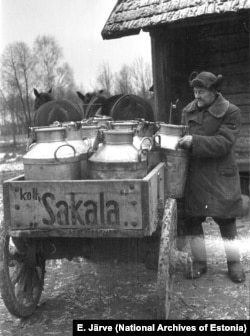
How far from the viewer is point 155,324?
246 centimetres

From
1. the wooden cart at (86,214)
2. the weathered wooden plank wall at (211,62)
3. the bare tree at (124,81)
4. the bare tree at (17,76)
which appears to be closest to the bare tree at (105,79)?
the bare tree at (124,81)

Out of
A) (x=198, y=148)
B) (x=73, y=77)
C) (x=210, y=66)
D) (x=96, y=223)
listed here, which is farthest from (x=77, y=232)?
(x=73, y=77)

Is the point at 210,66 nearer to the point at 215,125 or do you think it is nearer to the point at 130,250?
the point at 215,125

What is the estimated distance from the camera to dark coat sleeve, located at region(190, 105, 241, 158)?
333cm

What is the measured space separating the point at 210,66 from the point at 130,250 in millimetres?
3996

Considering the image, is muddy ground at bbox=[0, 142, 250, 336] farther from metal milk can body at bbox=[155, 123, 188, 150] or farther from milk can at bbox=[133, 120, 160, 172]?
metal milk can body at bbox=[155, 123, 188, 150]

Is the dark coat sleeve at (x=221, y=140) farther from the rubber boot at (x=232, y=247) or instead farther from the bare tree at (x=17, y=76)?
the bare tree at (x=17, y=76)

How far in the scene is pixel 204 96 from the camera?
3527mm

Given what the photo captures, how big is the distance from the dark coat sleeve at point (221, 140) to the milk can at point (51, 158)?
39.3 inches

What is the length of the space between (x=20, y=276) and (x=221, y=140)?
1750 millimetres

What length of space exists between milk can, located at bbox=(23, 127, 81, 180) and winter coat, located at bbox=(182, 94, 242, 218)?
3.46 feet

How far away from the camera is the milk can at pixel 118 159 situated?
2668 millimetres

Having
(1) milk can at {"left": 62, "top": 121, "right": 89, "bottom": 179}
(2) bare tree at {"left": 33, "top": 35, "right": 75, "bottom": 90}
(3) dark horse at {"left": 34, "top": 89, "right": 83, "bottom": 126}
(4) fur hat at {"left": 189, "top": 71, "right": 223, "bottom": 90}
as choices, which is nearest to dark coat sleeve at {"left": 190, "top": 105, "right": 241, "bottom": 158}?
(4) fur hat at {"left": 189, "top": 71, "right": 223, "bottom": 90}

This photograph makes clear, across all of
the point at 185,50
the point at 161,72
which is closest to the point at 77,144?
the point at 161,72
